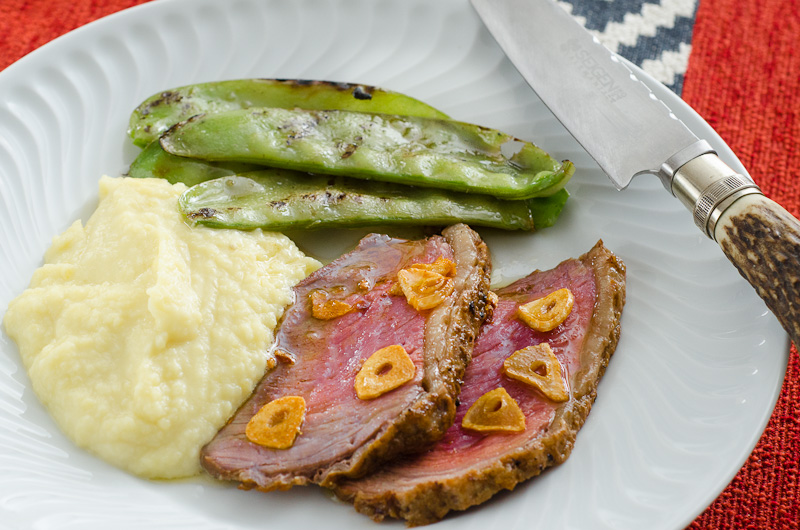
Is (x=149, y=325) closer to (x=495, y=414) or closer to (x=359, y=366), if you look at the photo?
(x=359, y=366)

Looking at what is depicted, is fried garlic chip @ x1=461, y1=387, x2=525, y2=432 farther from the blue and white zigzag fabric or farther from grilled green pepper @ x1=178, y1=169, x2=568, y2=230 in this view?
the blue and white zigzag fabric

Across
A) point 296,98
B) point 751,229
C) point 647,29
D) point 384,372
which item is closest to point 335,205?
point 296,98

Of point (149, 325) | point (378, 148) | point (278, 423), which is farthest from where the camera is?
point (378, 148)

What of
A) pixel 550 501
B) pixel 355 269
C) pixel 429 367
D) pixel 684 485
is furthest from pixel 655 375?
pixel 355 269

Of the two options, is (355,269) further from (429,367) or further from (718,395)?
(718,395)

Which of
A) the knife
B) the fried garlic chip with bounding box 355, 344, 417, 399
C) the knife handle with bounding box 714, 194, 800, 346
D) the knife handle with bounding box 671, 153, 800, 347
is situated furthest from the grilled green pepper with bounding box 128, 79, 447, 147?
the knife handle with bounding box 714, 194, 800, 346

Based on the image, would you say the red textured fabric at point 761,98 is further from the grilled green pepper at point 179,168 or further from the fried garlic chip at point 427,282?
the grilled green pepper at point 179,168

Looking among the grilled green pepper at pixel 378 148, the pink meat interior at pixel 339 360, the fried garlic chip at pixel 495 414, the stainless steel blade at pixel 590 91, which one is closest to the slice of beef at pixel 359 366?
the pink meat interior at pixel 339 360

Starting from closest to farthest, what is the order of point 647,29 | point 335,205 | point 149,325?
point 149,325, point 335,205, point 647,29
